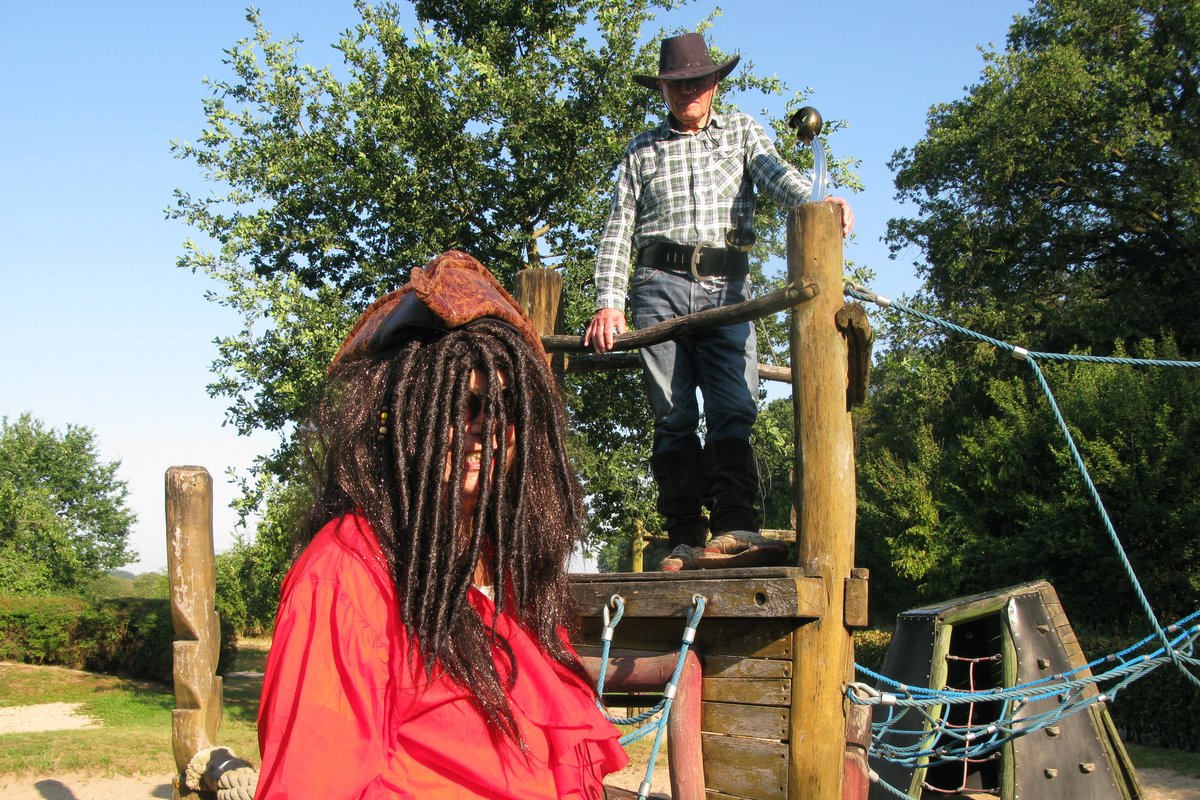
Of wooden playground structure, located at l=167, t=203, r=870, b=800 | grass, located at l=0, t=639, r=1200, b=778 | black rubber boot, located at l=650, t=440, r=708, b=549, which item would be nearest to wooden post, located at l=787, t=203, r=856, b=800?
wooden playground structure, located at l=167, t=203, r=870, b=800

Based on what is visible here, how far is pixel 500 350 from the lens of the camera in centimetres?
181

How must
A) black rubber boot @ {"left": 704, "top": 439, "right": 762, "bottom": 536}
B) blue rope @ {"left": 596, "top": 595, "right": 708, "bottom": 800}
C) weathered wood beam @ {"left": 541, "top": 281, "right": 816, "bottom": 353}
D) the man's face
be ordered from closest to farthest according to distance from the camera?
blue rope @ {"left": 596, "top": 595, "right": 708, "bottom": 800} < weathered wood beam @ {"left": 541, "top": 281, "right": 816, "bottom": 353} < black rubber boot @ {"left": 704, "top": 439, "right": 762, "bottom": 536} < the man's face

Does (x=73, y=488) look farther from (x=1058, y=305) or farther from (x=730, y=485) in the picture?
(x=730, y=485)

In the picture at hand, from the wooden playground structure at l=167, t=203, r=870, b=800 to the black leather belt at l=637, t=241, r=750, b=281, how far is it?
60 centimetres

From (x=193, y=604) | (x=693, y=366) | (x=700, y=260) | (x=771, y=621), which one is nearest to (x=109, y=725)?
(x=193, y=604)

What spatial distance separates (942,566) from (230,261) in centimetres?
1616

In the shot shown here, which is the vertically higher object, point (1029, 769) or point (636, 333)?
point (636, 333)

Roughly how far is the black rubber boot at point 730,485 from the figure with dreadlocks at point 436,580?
206cm

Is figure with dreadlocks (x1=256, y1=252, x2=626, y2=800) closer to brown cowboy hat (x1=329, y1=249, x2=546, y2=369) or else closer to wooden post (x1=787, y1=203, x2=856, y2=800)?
brown cowboy hat (x1=329, y1=249, x2=546, y2=369)

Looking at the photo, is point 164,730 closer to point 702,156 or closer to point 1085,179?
point 702,156

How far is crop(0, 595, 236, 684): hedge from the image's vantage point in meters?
20.8

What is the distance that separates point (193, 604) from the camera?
11.7 feet

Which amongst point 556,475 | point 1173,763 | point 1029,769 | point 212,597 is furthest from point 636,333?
point 1173,763

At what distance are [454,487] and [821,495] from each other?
76.7 inches
